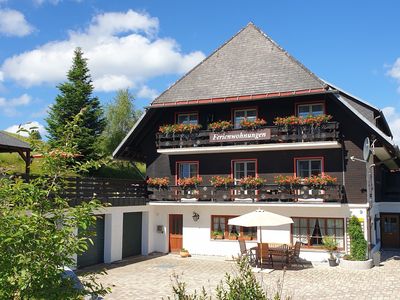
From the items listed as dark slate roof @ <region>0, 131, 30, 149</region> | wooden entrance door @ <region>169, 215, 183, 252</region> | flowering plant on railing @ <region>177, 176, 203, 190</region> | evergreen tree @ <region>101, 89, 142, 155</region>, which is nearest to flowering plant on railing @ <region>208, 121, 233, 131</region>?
flowering plant on railing @ <region>177, 176, 203, 190</region>

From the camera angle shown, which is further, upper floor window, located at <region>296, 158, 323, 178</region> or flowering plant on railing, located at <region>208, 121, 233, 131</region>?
flowering plant on railing, located at <region>208, 121, 233, 131</region>

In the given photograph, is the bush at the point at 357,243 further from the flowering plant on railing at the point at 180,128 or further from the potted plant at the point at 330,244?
the flowering plant on railing at the point at 180,128

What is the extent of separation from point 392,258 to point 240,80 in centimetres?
1123

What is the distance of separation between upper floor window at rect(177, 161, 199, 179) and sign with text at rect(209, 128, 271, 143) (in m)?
2.09

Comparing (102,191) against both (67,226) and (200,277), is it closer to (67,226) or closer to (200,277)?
(200,277)

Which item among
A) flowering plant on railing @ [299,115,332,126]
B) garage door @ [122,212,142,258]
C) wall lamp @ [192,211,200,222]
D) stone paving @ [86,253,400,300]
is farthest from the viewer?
wall lamp @ [192,211,200,222]

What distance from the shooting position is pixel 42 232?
4.11 m

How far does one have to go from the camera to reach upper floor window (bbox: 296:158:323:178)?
19562mm

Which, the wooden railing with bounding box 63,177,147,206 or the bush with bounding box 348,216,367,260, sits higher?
the wooden railing with bounding box 63,177,147,206

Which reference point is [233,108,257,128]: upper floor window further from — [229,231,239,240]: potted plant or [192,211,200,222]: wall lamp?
[229,231,239,240]: potted plant

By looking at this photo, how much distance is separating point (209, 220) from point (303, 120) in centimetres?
672

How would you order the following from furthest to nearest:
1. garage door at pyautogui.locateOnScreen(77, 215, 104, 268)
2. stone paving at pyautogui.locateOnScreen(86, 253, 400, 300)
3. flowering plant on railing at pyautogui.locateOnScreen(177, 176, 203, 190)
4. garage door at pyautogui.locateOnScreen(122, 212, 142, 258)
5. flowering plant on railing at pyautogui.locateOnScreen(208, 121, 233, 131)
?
flowering plant on railing at pyautogui.locateOnScreen(177, 176, 203, 190), flowering plant on railing at pyautogui.locateOnScreen(208, 121, 233, 131), garage door at pyautogui.locateOnScreen(122, 212, 142, 258), garage door at pyautogui.locateOnScreen(77, 215, 104, 268), stone paving at pyautogui.locateOnScreen(86, 253, 400, 300)

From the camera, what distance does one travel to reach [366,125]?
1828cm

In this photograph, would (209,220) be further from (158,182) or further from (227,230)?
(158,182)
